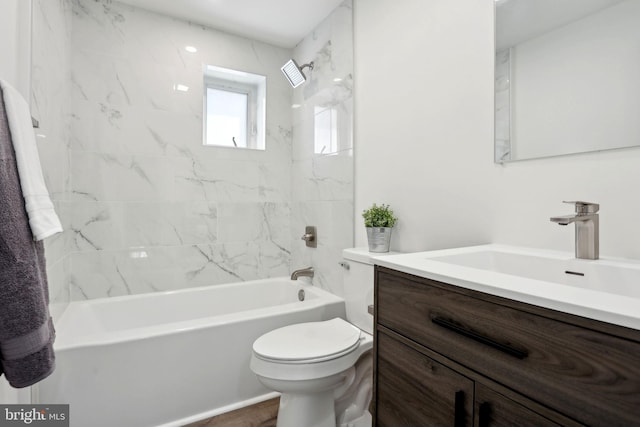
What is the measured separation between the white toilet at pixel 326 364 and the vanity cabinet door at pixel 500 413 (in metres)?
0.75

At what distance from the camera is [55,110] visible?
1704 mm

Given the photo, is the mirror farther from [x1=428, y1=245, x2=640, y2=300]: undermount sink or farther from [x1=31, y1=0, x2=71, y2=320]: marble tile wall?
[x1=31, y1=0, x2=71, y2=320]: marble tile wall

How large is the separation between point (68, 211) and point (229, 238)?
104 centimetres

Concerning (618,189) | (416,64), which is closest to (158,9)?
(416,64)

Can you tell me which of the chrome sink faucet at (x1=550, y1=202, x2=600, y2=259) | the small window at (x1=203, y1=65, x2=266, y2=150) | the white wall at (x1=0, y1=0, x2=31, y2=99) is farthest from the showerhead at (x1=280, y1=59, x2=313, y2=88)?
the chrome sink faucet at (x1=550, y1=202, x2=600, y2=259)

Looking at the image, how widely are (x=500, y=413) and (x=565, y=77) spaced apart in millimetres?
1069

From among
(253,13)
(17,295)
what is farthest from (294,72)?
(17,295)

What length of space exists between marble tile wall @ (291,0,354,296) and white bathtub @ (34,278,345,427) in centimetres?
41

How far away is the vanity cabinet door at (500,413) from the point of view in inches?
23.9

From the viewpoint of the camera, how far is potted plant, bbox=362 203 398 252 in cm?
170

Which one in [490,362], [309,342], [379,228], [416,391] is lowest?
[309,342]

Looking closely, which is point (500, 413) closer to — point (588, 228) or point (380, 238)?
point (588, 228)

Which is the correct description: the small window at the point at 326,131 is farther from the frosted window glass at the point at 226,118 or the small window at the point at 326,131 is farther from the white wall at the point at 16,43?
the white wall at the point at 16,43

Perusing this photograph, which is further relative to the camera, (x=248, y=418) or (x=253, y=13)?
(x=253, y=13)
